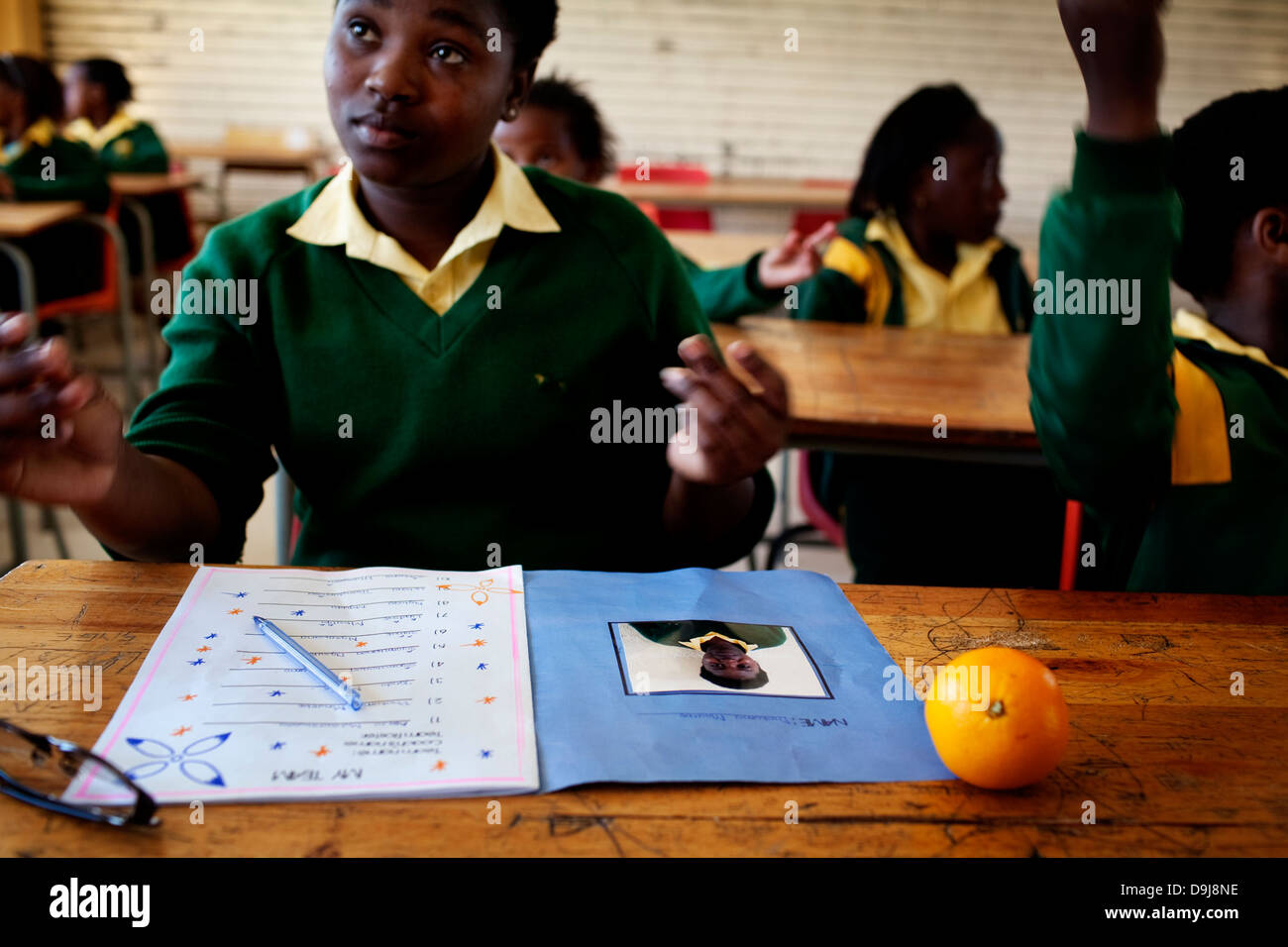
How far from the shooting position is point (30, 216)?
11.0ft

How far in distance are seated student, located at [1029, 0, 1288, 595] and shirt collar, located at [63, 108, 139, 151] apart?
239 inches

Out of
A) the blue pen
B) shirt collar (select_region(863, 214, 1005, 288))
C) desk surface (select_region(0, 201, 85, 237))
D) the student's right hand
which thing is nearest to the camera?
the blue pen

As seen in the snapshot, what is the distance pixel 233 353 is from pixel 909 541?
1294 mm

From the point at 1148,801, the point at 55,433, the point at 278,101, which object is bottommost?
the point at 1148,801

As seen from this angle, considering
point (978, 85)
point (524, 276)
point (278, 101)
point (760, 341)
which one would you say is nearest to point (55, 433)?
point (524, 276)

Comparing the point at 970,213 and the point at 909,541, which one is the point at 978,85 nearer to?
the point at 970,213

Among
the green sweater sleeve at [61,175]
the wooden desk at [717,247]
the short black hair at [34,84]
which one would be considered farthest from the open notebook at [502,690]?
the short black hair at [34,84]

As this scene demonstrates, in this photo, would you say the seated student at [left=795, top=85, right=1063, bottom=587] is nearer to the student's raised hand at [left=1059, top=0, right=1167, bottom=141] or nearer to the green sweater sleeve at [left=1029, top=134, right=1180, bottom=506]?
the green sweater sleeve at [left=1029, top=134, right=1180, bottom=506]

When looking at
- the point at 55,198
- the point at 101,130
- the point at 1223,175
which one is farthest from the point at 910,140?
the point at 101,130

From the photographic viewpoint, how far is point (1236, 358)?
117 cm

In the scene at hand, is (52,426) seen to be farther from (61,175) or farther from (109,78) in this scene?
(109,78)

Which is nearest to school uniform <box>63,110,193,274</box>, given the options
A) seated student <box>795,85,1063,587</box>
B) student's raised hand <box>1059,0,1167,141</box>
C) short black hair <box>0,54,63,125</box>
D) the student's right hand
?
short black hair <box>0,54,63,125</box>

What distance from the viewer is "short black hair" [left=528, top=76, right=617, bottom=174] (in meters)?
2.69

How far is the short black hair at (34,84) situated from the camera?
4523 millimetres
